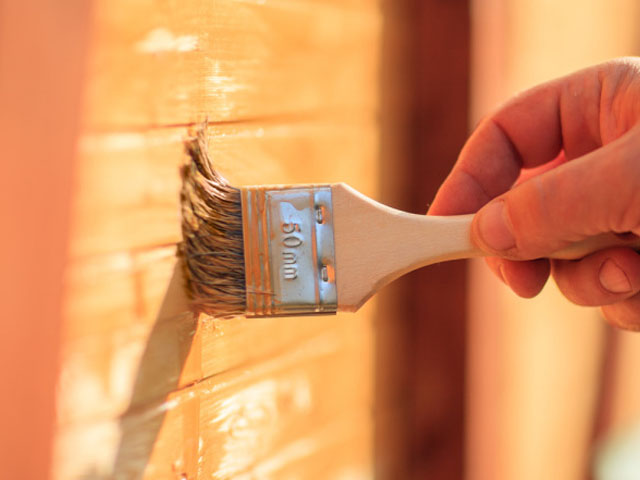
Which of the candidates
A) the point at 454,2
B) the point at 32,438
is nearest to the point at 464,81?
the point at 454,2

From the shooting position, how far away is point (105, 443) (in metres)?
0.62

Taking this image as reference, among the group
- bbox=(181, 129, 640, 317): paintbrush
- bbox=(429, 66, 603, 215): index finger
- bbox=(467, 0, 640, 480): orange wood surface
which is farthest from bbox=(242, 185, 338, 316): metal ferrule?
bbox=(467, 0, 640, 480): orange wood surface

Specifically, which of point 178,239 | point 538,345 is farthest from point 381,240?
point 538,345

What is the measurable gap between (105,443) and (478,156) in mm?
523

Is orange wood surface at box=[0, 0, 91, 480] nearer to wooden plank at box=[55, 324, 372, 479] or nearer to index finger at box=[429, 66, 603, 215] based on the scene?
wooden plank at box=[55, 324, 372, 479]

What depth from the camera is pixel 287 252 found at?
668mm

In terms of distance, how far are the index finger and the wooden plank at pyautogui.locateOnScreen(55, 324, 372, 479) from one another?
291 mm

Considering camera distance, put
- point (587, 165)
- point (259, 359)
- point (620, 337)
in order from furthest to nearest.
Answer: point (620, 337)
point (259, 359)
point (587, 165)

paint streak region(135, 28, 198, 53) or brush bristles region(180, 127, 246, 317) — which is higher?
paint streak region(135, 28, 198, 53)

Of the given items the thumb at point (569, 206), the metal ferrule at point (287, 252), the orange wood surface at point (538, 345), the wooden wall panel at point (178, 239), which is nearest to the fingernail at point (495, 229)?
the thumb at point (569, 206)

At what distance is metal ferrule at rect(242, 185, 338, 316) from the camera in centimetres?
67

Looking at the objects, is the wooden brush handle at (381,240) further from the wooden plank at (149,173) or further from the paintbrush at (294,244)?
the wooden plank at (149,173)

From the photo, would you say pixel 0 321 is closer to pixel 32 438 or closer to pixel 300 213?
pixel 32 438

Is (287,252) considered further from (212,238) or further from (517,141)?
(517,141)
